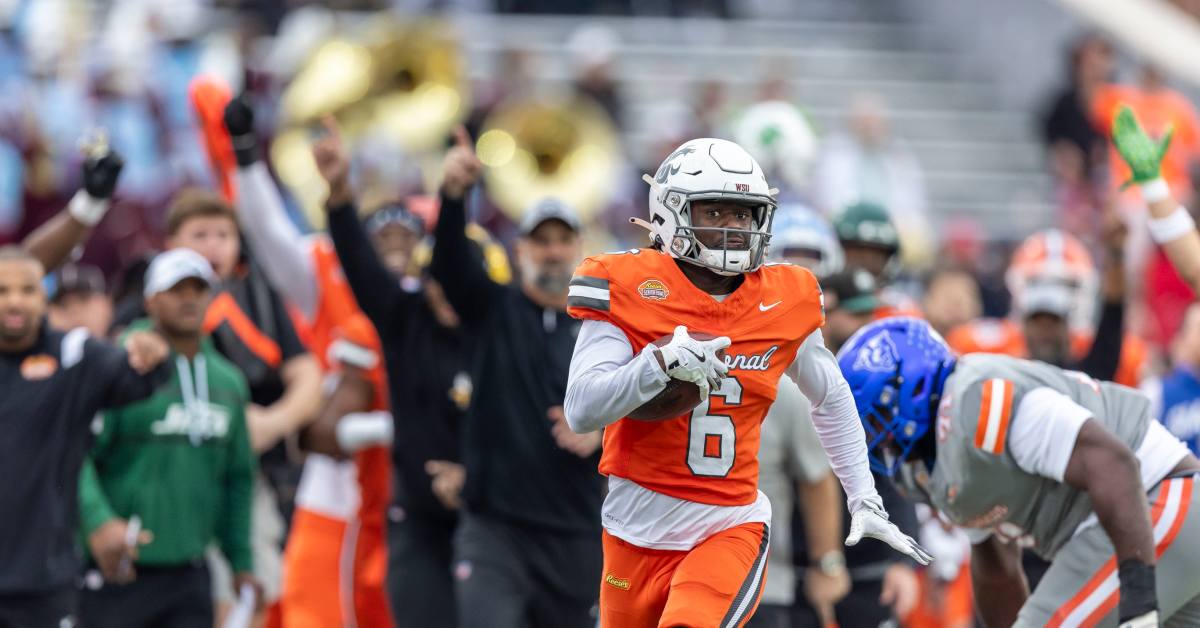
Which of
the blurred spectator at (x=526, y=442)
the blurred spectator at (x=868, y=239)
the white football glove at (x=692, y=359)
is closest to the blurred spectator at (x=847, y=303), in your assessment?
the blurred spectator at (x=868, y=239)

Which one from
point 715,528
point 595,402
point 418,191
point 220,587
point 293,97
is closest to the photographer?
point 595,402

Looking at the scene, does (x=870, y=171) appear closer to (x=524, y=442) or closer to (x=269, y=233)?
(x=269, y=233)

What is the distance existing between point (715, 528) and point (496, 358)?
241 cm

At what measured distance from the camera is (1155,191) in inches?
286

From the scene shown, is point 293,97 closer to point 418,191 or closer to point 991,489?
point 418,191

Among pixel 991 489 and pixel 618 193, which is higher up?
pixel 991 489

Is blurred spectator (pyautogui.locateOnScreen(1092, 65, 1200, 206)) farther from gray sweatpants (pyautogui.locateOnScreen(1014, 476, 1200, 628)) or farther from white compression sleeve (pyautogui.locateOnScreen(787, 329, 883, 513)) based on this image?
white compression sleeve (pyautogui.locateOnScreen(787, 329, 883, 513))

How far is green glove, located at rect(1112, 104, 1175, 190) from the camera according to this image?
24.0 feet

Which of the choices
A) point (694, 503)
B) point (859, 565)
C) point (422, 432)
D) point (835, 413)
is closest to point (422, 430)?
point (422, 432)

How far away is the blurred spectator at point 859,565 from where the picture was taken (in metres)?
7.86

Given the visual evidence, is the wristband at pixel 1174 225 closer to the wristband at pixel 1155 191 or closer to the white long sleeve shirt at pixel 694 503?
the wristband at pixel 1155 191

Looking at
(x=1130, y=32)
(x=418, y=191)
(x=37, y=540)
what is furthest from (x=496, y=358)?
(x=1130, y=32)

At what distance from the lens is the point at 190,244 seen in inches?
367

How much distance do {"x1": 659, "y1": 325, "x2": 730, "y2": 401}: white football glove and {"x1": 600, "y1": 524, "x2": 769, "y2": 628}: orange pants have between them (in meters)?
0.65
